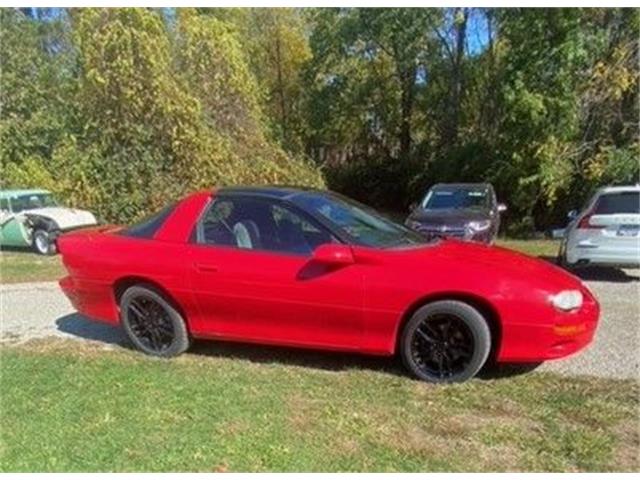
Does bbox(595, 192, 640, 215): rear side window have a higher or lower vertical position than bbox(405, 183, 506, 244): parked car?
higher

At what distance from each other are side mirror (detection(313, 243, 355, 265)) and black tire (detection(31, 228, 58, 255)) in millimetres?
10977

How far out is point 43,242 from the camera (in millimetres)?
14242

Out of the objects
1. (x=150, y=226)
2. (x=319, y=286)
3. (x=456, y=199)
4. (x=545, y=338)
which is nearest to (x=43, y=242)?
(x=456, y=199)

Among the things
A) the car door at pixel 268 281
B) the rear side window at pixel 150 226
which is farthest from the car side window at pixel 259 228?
the rear side window at pixel 150 226

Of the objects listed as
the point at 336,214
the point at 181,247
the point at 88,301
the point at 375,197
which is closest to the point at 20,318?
the point at 88,301

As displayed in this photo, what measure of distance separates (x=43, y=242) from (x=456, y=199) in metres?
8.93

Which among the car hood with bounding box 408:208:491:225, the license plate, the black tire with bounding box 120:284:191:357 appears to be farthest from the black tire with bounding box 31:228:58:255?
the license plate

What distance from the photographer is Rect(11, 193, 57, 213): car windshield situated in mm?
14820

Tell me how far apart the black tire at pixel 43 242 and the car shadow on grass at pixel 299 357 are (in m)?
8.60

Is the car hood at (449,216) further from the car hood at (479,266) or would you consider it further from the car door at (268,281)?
the car door at (268,281)

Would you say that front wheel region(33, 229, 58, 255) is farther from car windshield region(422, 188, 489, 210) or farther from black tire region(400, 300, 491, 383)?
black tire region(400, 300, 491, 383)

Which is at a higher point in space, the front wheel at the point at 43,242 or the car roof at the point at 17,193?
the car roof at the point at 17,193

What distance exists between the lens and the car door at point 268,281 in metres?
4.86

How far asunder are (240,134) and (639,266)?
11644mm
